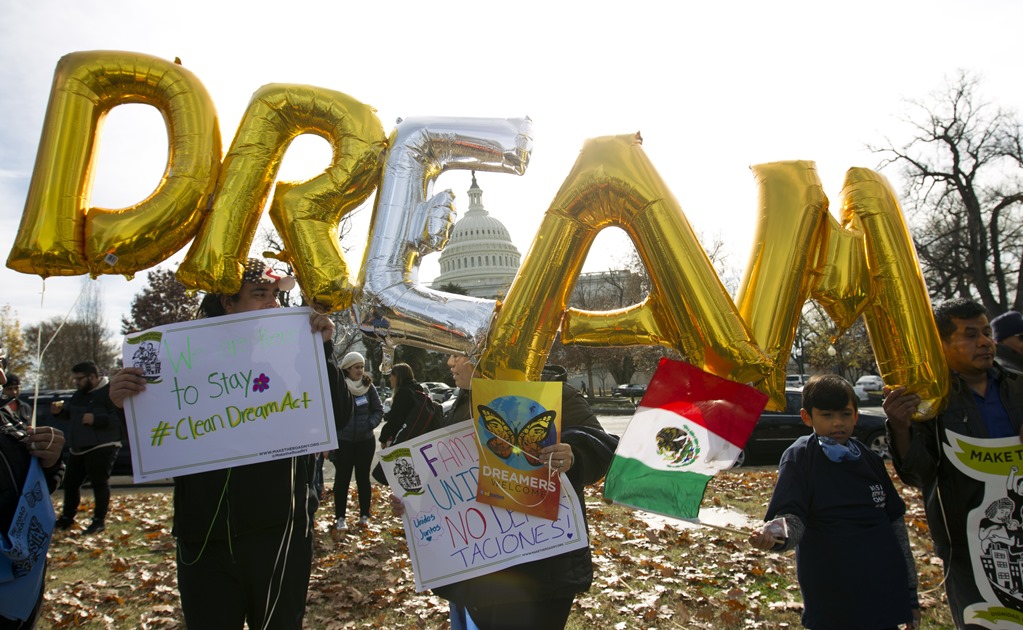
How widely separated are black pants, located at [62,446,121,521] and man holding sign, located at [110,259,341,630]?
18.6 ft

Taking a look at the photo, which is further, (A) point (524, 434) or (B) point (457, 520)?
(B) point (457, 520)

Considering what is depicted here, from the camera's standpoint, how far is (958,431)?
2557 millimetres

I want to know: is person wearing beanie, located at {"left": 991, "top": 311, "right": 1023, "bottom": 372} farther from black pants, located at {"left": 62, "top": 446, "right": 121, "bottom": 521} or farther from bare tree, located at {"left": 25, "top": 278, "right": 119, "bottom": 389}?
bare tree, located at {"left": 25, "top": 278, "right": 119, "bottom": 389}

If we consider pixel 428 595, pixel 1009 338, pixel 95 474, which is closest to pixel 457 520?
pixel 428 595

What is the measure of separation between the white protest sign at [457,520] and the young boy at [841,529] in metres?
0.82

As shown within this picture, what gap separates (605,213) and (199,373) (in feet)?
5.34

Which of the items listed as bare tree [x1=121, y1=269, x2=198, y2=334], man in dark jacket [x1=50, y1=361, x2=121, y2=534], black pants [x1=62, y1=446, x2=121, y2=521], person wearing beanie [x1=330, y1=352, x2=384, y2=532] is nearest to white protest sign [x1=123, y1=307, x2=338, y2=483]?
person wearing beanie [x1=330, y1=352, x2=384, y2=532]

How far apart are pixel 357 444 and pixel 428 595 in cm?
227

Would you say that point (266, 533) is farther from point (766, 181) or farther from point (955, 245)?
point (955, 245)

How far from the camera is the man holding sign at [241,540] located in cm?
218

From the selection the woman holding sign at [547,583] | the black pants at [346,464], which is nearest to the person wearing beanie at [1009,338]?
the woman holding sign at [547,583]

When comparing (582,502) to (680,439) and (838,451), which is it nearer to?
(680,439)

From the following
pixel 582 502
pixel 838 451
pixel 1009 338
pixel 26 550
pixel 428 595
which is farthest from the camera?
pixel 428 595

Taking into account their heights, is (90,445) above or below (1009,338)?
below
